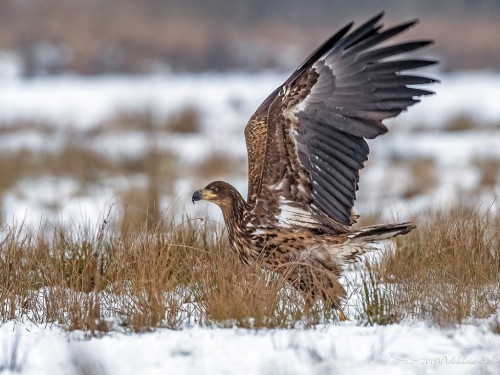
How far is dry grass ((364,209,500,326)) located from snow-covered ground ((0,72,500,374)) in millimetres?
168

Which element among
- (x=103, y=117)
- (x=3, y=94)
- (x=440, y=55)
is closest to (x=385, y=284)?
(x=103, y=117)

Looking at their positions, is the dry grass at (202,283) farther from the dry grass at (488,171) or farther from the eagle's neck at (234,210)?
the dry grass at (488,171)

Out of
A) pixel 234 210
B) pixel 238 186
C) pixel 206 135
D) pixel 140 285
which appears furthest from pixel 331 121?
pixel 206 135

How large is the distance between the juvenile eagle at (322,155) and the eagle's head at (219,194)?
16 cm

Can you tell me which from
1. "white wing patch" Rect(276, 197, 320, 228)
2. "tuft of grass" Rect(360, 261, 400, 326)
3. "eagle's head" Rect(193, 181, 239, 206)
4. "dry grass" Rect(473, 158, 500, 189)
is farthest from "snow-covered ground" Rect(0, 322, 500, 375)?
"dry grass" Rect(473, 158, 500, 189)

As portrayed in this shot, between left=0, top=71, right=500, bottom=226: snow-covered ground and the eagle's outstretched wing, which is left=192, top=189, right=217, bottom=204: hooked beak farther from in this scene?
left=0, top=71, right=500, bottom=226: snow-covered ground

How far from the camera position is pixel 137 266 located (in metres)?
5.68

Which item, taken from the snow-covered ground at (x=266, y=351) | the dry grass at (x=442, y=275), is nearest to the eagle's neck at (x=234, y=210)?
the dry grass at (x=442, y=275)

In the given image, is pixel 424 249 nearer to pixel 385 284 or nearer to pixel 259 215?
A: pixel 385 284

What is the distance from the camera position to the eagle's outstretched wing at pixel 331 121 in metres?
5.65

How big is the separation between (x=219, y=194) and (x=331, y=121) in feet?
2.75

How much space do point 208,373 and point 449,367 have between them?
1061 mm

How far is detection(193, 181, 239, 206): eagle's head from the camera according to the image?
6.03 m

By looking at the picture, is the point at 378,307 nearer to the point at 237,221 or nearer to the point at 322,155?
the point at 322,155
